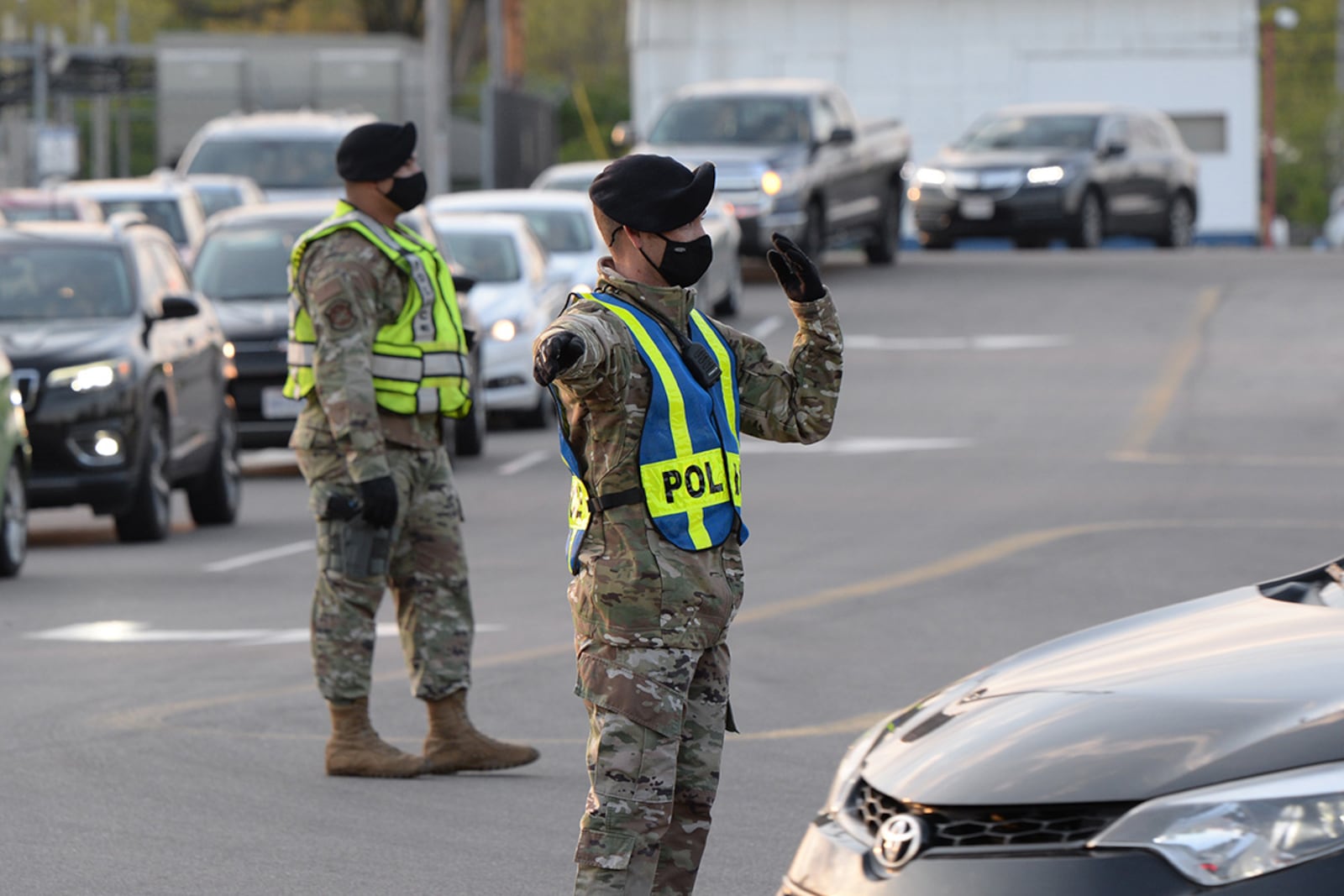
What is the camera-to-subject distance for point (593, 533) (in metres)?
5.11

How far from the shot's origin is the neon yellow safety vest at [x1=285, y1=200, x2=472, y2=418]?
762cm

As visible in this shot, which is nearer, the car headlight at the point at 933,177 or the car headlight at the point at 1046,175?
the car headlight at the point at 1046,175

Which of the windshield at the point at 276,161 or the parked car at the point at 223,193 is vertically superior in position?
the windshield at the point at 276,161

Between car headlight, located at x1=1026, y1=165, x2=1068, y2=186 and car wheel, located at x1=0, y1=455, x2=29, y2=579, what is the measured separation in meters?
20.2

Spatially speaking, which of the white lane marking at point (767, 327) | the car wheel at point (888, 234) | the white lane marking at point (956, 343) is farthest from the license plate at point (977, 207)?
the white lane marking at point (956, 343)

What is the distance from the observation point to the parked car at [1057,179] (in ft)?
103

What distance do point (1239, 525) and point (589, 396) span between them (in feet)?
33.8

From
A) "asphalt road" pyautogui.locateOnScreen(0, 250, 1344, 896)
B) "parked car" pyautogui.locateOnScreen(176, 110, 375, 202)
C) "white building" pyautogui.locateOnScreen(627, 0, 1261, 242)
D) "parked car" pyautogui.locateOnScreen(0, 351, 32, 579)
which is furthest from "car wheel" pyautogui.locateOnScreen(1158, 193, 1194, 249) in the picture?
"parked car" pyautogui.locateOnScreen(0, 351, 32, 579)

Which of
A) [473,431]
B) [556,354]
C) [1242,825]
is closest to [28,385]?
[473,431]

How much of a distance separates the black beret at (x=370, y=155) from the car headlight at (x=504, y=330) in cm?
1237

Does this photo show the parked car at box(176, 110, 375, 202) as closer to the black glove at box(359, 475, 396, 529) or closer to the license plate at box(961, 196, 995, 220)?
the license plate at box(961, 196, 995, 220)

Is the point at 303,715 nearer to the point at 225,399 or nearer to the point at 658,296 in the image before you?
the point at 658,296

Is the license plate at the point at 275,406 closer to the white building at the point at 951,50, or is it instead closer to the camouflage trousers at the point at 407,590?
the camouflage trousers at the point at 407,590

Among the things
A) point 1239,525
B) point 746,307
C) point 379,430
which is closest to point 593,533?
point 379,430
